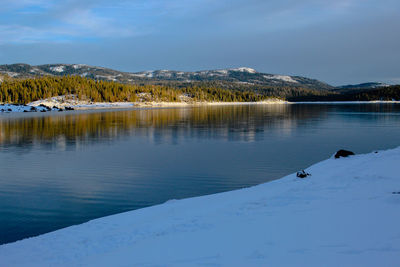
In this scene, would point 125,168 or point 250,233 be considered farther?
point 125,168

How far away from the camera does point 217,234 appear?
9.35m

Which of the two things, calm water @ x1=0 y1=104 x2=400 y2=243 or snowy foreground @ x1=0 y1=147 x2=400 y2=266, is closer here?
snowy foreground @ x1=0 y1=147 x2=400 y2=266

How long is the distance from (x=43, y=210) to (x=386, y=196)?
14817 mm

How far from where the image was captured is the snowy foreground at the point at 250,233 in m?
7.33

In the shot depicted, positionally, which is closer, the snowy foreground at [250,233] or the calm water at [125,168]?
the snowy foreground at [250,233]

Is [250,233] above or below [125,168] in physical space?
above

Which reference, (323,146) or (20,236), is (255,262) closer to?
(20,236)

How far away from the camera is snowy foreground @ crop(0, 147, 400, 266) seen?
733 centimetres

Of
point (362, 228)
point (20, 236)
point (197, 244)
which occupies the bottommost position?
point (20, 236)

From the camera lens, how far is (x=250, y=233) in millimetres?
9023

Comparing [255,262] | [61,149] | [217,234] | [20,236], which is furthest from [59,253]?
[61,149]

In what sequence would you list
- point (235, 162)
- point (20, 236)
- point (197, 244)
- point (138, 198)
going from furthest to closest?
1. point (235, 162)
2. point (138, 198)
3. point (20, 236)
4. point (197, 244)

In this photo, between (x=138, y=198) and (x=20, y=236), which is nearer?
(x=20, y=236)

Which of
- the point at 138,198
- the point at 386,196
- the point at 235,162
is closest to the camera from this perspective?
the point at 386,196
